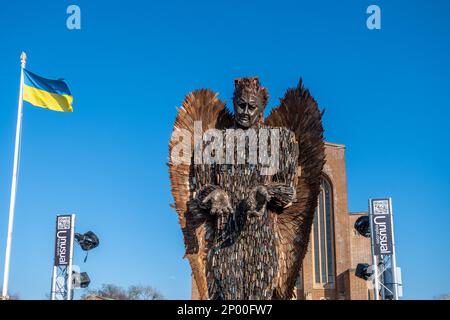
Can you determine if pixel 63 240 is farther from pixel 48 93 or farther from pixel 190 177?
pixel 190 177

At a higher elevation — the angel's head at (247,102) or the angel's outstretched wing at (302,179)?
the angel's head at (247,102)

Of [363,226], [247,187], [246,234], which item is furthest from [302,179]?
[363,226]

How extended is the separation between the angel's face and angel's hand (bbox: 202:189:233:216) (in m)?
1.12

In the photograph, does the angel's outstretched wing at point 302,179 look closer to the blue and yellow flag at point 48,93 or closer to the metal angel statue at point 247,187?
the metal angel statue at point 247,187

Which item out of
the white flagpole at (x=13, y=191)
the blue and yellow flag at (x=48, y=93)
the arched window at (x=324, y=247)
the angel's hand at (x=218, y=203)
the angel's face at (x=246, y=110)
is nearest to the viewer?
the angel's hand at (x=218, y=203)

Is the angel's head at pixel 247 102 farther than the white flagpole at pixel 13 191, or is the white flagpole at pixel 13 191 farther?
the white flagpole at pixel 13 191

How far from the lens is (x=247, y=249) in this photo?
8000 millimetres

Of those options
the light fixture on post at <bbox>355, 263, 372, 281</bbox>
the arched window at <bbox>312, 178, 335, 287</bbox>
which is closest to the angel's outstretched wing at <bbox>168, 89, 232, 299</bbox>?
the light fixture on post at <bbox>355, 263, 372, 281</bbox>

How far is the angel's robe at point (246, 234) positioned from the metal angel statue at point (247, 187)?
0.01 meters

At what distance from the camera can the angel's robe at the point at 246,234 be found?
26.0ft

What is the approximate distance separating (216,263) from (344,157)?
2396 centimetres

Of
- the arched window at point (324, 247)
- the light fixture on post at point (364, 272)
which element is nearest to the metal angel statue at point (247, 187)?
the light fixture on post at point (364, 272)

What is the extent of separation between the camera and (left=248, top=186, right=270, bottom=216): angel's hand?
25.6 ft
